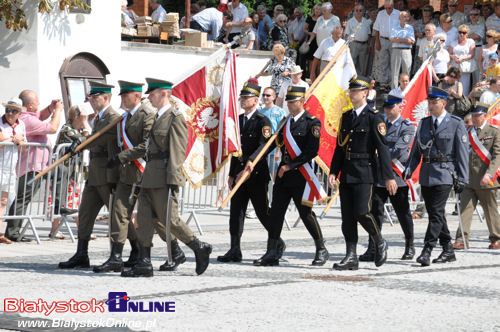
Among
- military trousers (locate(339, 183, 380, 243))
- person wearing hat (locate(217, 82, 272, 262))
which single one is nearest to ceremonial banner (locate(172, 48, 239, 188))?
person wearing hat (locate(217, 82, 272, 262))

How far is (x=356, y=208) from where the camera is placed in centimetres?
1080

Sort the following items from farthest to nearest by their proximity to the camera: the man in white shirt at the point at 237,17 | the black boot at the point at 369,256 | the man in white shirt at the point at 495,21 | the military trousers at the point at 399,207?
the man in white shirt at the point at 237,17 < the man in white shirt at the point at 495,21 < the military trousers at the point at 399,207 < the black boot at the point at 369,256

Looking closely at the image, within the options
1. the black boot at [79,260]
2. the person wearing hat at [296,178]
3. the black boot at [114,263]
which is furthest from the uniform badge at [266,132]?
the black boot at [79,260]

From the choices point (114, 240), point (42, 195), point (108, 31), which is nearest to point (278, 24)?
point (108, 31)

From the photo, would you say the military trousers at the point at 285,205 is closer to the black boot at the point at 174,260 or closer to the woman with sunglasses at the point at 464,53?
the black boot at the point at 174,260

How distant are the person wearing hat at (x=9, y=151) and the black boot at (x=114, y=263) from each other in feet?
9.57

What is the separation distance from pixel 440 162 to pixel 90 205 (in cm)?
401

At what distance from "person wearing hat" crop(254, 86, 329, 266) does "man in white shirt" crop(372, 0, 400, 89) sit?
36.4 ft

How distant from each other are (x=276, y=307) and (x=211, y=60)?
5.32m

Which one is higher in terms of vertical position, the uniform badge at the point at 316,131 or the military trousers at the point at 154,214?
the uniform badge at the point at 316,131

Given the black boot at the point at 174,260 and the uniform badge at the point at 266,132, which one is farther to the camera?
the uniform badge at the point at 266,132

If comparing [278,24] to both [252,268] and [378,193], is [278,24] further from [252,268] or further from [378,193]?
[252,268]

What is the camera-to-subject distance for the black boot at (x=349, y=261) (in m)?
10.7

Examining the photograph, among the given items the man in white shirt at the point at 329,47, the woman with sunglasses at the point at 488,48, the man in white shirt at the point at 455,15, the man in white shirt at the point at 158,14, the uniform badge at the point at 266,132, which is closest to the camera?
the uniform badge at the point at 266,132
